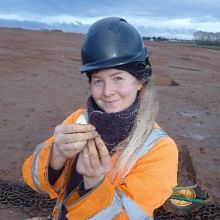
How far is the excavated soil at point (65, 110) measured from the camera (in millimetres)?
4941

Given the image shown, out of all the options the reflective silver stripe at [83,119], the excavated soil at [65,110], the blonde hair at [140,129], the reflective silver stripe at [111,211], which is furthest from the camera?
the excavated soil at [65,110]

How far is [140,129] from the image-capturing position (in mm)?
2021

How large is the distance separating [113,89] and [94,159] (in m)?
0.45

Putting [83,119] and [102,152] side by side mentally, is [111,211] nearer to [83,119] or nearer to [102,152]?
[102,152]

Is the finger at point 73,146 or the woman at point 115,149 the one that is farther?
the woman at point 115,149

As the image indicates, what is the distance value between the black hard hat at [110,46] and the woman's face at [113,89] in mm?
49

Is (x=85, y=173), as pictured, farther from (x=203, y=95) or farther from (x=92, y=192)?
(x=203, y=95)

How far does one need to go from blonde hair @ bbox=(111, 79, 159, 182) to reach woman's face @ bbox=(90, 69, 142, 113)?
2.6 inches

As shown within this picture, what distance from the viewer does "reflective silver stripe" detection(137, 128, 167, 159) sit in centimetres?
197

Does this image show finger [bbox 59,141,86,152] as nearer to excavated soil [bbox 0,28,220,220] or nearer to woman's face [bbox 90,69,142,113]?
woman's face [bbox 90,69,142,113]

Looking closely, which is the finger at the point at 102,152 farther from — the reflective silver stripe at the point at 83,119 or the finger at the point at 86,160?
the reflective silver stripe at the point at 83,119

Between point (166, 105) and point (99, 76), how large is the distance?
6.95m

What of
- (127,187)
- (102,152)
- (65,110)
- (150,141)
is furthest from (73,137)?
(65,110)

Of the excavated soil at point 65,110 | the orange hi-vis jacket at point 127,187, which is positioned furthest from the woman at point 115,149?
the excavated soil at point 65,110
